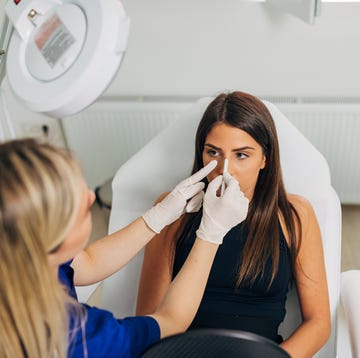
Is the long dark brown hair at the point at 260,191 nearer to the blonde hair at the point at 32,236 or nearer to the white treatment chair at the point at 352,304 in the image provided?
the white treatment chair at the point at 352,304

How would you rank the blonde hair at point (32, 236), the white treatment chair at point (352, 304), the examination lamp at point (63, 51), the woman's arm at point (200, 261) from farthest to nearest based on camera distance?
the white treatment chair at point (352, 304) → the woman's arm at point (200, 261) → the examination lamp at point (63, 51) → the blonde hair at point (32, 236)

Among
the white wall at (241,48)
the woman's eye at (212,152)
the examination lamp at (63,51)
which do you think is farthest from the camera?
the white wall at (241,48)

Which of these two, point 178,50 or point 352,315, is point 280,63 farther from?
point 352,315

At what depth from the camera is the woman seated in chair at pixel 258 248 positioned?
1.47 meters

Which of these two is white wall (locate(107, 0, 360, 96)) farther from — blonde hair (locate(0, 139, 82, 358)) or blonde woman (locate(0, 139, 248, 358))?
blonde hair (locate(0, 139, 82, 358))

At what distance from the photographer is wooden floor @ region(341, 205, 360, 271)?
7.83 feet

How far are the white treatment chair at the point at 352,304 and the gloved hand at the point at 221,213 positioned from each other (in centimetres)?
39

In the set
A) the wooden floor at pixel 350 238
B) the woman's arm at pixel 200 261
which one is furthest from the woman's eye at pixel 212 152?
the wooden floor at pixel 350 238

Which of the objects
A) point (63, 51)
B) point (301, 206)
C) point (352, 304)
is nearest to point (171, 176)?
point (301, 206)

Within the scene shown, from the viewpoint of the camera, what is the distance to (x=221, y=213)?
4.38 ft

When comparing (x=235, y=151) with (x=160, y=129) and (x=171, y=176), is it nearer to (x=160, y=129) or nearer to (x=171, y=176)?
(x=171, y=176)

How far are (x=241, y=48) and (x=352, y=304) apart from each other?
1.13 meters

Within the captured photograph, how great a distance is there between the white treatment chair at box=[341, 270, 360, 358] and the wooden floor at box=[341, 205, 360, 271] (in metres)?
0.81

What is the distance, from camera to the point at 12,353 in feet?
3.06
